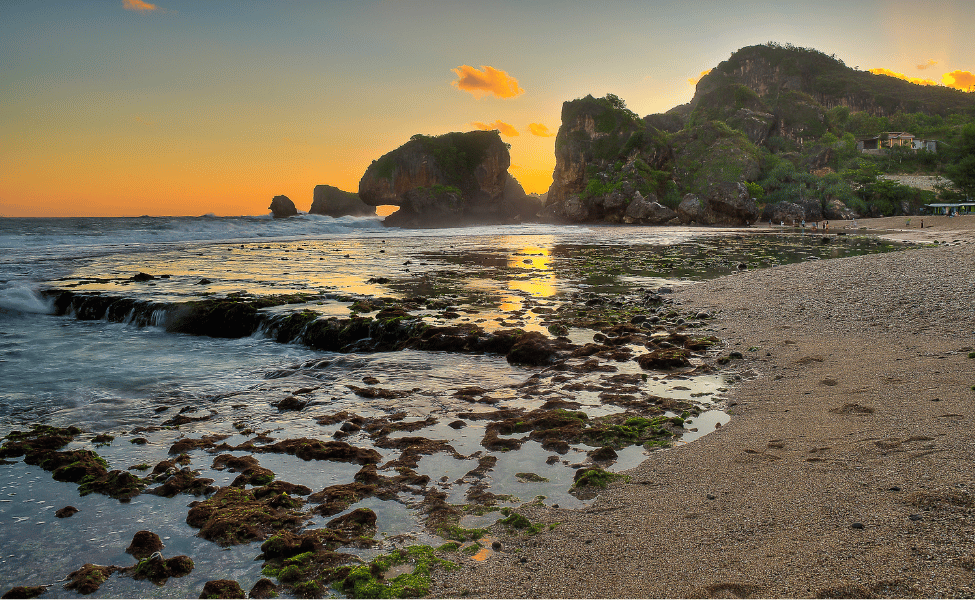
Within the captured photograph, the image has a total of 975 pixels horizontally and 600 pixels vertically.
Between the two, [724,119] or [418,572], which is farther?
[724,119]

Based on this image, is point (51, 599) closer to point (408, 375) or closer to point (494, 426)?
point (494, 426)

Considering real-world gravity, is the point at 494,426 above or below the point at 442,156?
Answer: below

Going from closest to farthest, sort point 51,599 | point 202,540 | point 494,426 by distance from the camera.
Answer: point 51,599 < point 202,540 < point 494,426

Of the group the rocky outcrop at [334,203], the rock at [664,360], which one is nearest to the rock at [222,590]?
the rock at [664,360]

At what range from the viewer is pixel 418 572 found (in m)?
3.25

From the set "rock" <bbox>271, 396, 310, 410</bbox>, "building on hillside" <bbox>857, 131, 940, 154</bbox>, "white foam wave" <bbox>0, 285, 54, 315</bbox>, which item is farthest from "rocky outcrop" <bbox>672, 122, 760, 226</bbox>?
"rock" <bbox>271, 396, 310, 410</bbox>

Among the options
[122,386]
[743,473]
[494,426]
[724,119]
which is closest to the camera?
[743,473]

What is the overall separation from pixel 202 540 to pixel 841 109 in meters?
144

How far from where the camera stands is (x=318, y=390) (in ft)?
23.9

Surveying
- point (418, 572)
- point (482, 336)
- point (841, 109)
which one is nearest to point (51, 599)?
point (418, 572)

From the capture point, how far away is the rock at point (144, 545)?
3582mm

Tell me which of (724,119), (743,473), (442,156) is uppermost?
(724,119)

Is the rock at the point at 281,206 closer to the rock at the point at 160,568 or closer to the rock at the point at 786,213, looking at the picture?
the rock at the point at 786,213

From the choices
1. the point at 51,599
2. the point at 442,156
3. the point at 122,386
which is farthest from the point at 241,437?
the point at 442,156
